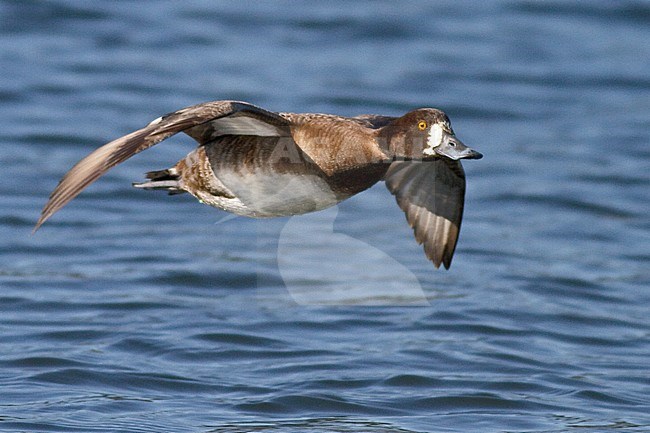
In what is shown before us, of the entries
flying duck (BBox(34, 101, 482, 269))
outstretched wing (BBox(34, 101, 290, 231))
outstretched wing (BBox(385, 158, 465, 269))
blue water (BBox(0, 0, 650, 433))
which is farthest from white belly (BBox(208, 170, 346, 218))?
blue water (BBox(0, 0, 650, 433))

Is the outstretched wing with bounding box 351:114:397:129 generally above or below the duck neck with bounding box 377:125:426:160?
above

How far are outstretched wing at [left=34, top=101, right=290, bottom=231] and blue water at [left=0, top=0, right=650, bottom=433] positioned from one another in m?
1.63

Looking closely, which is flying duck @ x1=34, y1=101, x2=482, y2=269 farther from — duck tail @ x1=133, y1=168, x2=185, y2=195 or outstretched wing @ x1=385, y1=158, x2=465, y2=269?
outstretched wing @ x1=385, y1=158, x2=465, y2=269

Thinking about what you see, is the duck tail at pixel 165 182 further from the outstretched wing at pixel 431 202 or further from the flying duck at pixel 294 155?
the outstretched wing at pixel 431 202

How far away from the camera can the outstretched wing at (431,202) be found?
719 cm

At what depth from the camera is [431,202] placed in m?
7.30

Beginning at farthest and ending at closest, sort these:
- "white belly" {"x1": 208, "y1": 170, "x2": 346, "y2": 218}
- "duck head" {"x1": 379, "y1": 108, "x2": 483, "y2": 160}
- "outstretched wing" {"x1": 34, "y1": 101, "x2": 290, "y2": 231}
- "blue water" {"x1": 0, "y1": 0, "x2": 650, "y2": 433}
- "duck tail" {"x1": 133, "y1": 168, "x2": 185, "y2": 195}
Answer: "blue water" {"x1": 0, "y1": 0, "x2": 650, "y2": 433} < "duck tail" {"x1": 133, "y1": 168, "x2": 185, "y2": 195} < "white belly" {"x1": 208, "y1": 170, "x2": 346, "y2": 218} < "duck head" {"x1": 379, "y1": 108, "x2": 483, "y2": 160} < "outstretched wing" {"x1": 34, "y1": 101, "x2": 290, "y2": 231}

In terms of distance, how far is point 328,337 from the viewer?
863 cm

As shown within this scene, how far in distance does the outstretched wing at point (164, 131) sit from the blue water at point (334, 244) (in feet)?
5.34

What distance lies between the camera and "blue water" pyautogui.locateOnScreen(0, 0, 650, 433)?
7.46m

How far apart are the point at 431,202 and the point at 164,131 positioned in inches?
89.5

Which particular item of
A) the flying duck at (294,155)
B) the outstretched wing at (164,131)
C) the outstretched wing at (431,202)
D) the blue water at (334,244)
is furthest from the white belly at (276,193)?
the blue water at (334,244)

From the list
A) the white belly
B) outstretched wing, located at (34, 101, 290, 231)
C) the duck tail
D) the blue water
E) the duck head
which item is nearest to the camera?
outstretched wing, located at (34, 101, 290, 231)

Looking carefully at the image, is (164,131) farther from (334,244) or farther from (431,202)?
(334,244)
